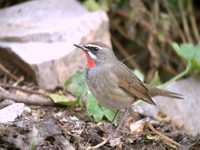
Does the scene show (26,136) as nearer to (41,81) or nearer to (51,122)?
(51,122)

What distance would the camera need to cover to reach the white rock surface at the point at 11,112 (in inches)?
132

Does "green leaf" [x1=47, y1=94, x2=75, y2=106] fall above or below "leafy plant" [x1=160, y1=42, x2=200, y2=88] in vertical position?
below

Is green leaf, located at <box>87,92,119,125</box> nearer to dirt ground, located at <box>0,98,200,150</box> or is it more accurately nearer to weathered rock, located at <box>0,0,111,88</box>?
dirt ground, located at <box>0,98,200,150</box>

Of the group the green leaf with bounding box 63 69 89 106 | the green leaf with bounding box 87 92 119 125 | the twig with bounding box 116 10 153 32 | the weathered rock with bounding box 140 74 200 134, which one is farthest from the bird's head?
the twig with bounding box 116 10 153 32

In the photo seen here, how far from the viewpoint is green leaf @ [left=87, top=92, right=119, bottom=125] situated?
4.12 meters

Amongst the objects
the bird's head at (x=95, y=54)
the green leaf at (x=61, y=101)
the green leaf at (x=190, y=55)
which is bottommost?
the green leaf at (x=61, y=101)

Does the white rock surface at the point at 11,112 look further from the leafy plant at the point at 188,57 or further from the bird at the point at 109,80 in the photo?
the leafy plant at the point at 188,57

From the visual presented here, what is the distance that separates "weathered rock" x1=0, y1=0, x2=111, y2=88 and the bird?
1.32 metres

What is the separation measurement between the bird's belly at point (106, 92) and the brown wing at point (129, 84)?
0.55ft

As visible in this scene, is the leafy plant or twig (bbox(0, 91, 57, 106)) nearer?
twig (bbox(0, 91, 57, 106))

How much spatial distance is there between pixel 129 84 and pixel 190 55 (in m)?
2.26

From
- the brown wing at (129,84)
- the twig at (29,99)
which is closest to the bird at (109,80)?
the brown wing at (129,84)

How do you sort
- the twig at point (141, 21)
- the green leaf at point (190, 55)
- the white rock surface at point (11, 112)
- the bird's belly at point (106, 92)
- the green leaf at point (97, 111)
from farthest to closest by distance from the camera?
the twig at point (141, 21) < the green leaf at point (190, 55) < the green leaf at point (97, 111) < the bird's belly at point (106, 92) < the white rock surface at point (11, 112)

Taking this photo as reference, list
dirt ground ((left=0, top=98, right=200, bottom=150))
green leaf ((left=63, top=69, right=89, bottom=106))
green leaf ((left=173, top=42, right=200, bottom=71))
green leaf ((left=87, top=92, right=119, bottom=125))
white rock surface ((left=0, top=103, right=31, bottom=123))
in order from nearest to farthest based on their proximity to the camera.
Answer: dirt ground ((left=0, top=98, right=200, bottom=150)) < white rock surface ((left=0, top=103, right=31, bottom=123)) < green leaf ((left=87, top=92, right=119, bottom=125)) < green leaf ((left=63, top=69, right=89, bottom=106)) < green leaf ((left=173, top=42, right=200, bottom=71))
